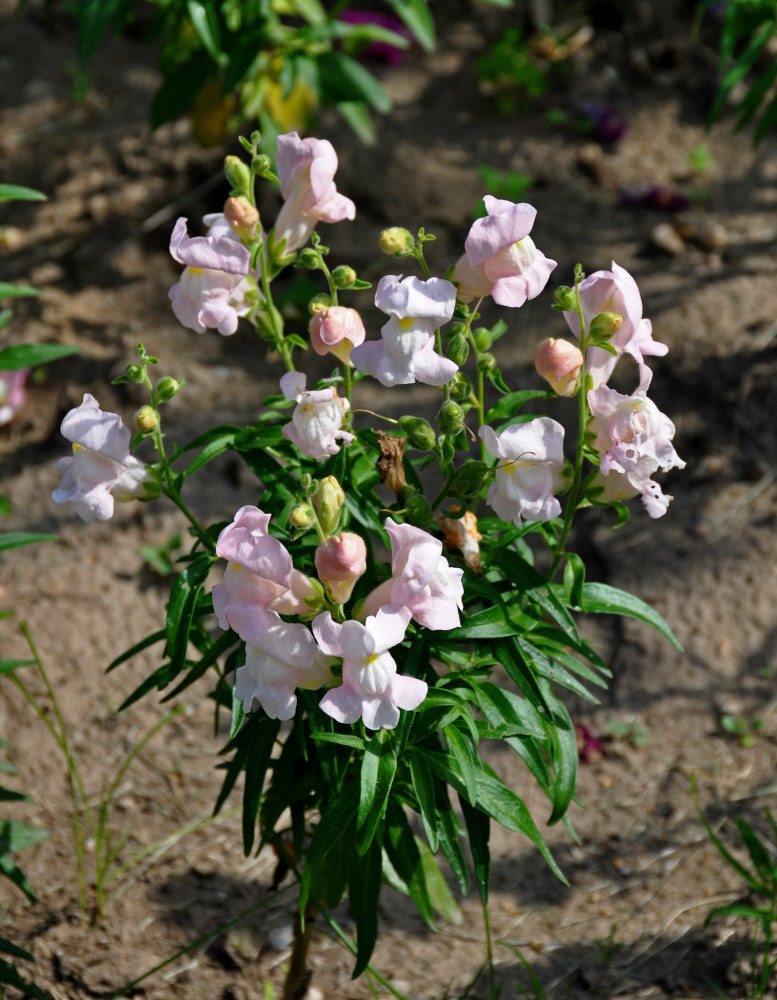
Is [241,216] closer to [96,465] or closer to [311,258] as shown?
[311,258]

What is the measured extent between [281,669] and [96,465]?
1.41ft

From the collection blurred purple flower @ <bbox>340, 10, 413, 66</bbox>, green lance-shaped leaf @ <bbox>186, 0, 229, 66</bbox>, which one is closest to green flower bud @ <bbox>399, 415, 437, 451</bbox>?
green lance-shaped leaf @ <bbox>186, 0, 229, 66</bbox>

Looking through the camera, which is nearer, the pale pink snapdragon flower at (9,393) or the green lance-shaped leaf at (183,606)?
the green lance-shaped leaf at (183,606)

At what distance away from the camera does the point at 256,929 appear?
231 cm

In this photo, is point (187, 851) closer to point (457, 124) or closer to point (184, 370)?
point (184, 370)

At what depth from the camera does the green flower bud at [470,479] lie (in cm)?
146

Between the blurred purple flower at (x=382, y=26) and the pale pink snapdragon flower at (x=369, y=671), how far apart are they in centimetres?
359

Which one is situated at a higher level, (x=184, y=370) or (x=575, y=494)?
(x=575, y=494)

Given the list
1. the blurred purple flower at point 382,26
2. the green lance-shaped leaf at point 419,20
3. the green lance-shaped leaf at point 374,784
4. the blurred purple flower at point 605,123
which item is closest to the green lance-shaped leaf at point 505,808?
the green lance-shaped leaf at point 374,784

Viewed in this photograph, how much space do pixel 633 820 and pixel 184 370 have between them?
2.09 metres

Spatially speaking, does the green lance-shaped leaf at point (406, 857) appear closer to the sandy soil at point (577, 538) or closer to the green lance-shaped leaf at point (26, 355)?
the sandy soil at point (577, 538)

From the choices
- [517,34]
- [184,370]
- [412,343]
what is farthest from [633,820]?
[517,34]

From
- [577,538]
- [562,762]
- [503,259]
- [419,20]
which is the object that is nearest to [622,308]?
[503,259]

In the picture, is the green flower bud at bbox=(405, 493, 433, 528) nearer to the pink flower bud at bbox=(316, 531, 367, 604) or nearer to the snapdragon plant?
the snapdragon plant
